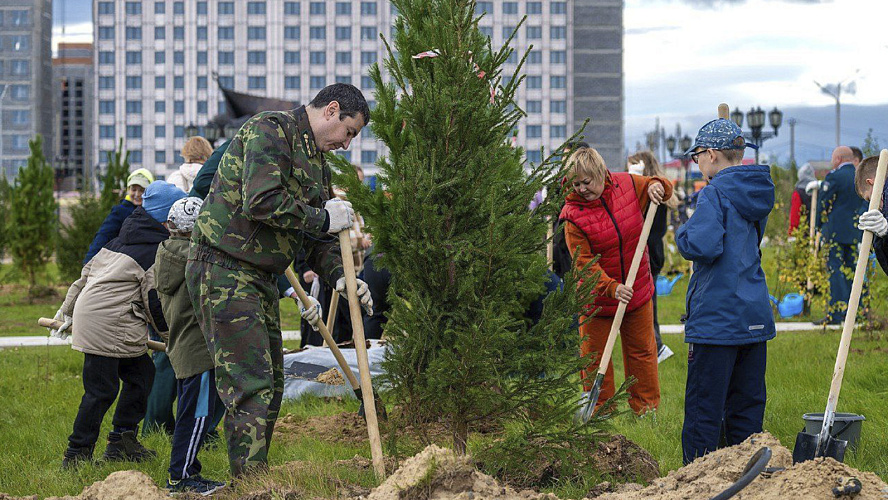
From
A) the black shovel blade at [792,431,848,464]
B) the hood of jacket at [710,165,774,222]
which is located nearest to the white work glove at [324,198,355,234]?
the hood of jacket at [710,165,774,222]

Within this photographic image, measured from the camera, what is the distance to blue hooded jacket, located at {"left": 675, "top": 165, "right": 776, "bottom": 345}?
4.78m

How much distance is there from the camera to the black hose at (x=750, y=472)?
3.68m

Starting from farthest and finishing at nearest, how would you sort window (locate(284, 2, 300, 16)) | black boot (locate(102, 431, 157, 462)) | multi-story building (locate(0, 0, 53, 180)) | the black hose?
multi-story building (locate(0, 0, 53, 180))
window (locate(284, 2, 300, 16))
black boot (locate(102, 431, 157, 462))
the black hose

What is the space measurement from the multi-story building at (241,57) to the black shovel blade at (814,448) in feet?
304

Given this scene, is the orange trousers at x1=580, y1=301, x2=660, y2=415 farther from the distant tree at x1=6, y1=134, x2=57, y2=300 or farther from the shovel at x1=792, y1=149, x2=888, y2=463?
the distant tree at x1=6, y1=134, x2=57, y2=300

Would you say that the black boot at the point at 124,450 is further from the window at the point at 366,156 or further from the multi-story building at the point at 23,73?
the multi-story building at the point at 23,73

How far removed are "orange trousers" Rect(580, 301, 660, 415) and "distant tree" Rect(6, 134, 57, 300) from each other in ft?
47.5

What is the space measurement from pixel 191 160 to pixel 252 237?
3.62 m

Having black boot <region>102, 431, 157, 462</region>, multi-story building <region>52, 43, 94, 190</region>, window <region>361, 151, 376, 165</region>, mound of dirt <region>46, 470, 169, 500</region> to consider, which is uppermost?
multi-story building <region>52, 43, 94, 190</region>

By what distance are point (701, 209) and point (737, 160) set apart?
1.34 ft

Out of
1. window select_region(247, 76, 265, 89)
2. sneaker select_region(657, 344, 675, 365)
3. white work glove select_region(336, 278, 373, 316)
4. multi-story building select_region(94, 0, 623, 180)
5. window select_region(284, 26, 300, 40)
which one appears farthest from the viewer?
window select_region(284, 26, 300, 40)

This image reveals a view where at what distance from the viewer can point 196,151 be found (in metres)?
7.84

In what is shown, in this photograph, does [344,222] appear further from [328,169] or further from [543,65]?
[543,65]

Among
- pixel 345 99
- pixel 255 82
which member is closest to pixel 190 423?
pixel 345 99
